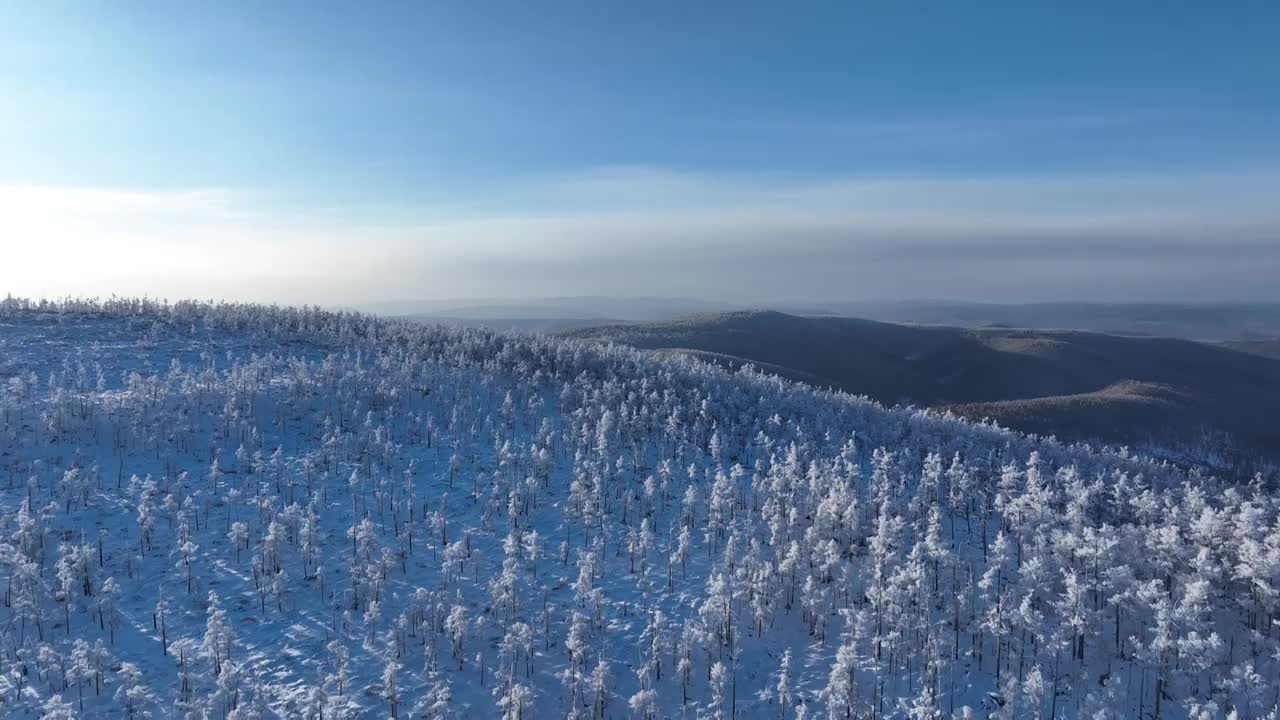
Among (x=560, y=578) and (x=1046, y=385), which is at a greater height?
(x=560, y=578)

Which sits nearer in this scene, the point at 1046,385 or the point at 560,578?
the point at 560,578

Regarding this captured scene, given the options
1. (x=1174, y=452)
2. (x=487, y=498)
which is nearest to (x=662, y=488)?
(x=487, y=498)

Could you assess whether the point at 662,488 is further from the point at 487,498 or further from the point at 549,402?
the point at 549,402

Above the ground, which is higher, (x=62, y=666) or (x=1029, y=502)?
(x=1029, y=502)

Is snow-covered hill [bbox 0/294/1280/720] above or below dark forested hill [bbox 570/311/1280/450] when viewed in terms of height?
above

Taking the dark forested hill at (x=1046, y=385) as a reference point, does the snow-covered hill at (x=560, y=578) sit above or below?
above

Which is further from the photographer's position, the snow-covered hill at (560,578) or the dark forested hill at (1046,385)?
the dark forested hill at (1046,385)

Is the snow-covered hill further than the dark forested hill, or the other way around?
the dark forested hill

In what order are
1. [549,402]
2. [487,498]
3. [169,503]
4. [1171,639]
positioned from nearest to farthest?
[1171,639] → [169,503] → [487,498] → [549,402]
